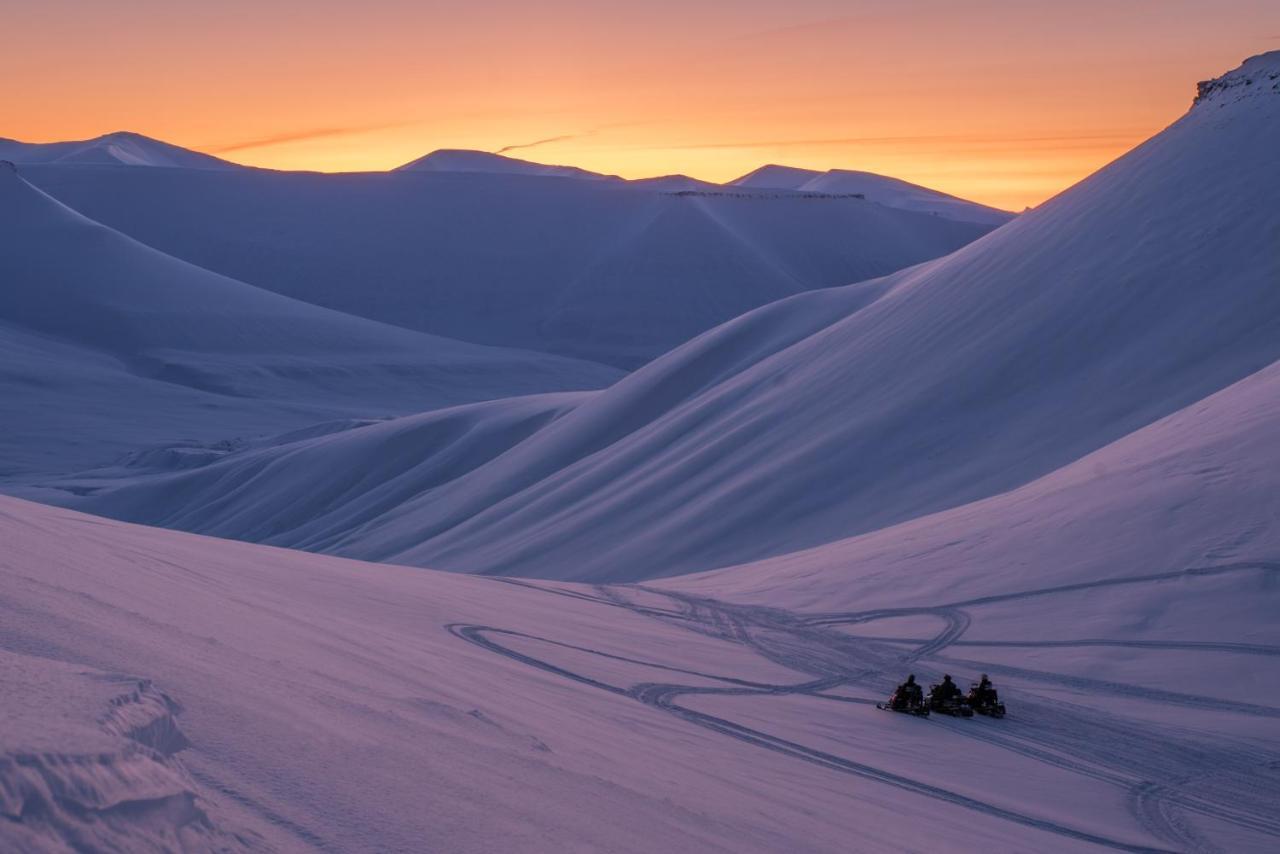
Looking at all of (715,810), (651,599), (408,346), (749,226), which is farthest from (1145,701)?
(749,226)

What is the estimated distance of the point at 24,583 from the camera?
4180mm

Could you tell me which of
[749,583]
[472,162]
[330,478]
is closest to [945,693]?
[749,583]

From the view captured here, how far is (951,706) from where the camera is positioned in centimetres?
752

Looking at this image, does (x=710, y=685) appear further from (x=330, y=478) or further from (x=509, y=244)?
(x=509, y=244)

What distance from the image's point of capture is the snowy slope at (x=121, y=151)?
158 metres

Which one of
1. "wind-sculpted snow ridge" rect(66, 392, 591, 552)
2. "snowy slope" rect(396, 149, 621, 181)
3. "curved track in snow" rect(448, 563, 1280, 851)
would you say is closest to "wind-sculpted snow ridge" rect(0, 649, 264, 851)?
"curved track in snow" rect(448, 563, 1280, 851)

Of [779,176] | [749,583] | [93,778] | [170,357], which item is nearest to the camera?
[93,778]

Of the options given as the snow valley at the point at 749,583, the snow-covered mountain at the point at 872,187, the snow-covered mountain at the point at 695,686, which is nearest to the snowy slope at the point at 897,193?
the snow-covered mountain at the point at 872,187

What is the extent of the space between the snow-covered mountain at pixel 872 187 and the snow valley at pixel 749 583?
12548cm

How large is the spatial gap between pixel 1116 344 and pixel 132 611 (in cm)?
1676

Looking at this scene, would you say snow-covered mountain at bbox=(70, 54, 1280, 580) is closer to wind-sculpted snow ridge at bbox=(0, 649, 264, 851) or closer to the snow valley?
the snow valley

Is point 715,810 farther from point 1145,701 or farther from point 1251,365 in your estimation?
point 1251,365

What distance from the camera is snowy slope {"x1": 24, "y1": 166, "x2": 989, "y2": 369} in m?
88.1

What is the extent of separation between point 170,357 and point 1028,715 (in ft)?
198
